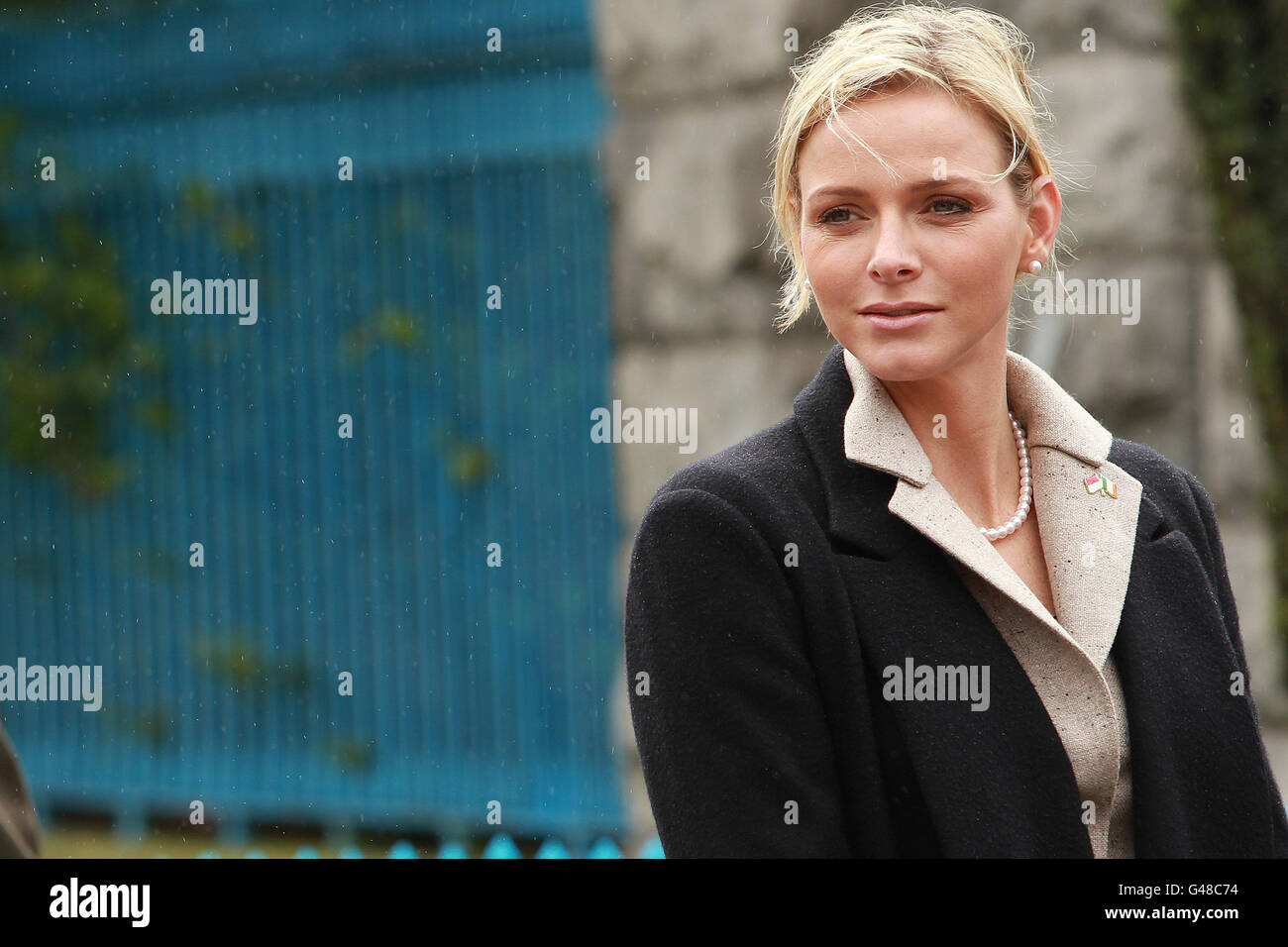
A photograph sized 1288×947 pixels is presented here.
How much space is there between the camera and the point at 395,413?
18.9ft

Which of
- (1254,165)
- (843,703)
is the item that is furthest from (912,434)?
(1254,165)

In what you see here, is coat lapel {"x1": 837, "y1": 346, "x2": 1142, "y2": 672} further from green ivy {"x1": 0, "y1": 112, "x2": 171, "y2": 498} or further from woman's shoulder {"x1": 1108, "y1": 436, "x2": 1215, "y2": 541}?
green ivy {"x1": 0, "y1": 112, "x2": 171, "y2": 498}

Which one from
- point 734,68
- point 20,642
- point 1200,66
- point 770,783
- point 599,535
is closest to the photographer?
point 770,783

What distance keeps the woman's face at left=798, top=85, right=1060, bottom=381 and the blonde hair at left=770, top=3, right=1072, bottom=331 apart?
0.02 m

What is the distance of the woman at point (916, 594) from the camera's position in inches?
62.6

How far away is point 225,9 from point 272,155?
64cm

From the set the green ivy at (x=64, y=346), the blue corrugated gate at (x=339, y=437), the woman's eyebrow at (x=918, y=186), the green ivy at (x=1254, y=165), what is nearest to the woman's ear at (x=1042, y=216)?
the woman's eyebrow at (x=918, y=186)

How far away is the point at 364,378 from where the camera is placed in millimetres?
5816

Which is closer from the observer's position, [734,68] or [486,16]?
[734,68]

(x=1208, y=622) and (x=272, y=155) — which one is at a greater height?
(x=272, y=155)

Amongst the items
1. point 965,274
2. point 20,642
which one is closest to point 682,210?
point 965,274

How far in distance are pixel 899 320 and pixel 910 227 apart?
10 centimetres

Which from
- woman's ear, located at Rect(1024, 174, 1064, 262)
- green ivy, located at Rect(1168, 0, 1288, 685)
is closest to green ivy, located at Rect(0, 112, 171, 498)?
green ivy, located at Rect(1168, 0, 1288, 685)
